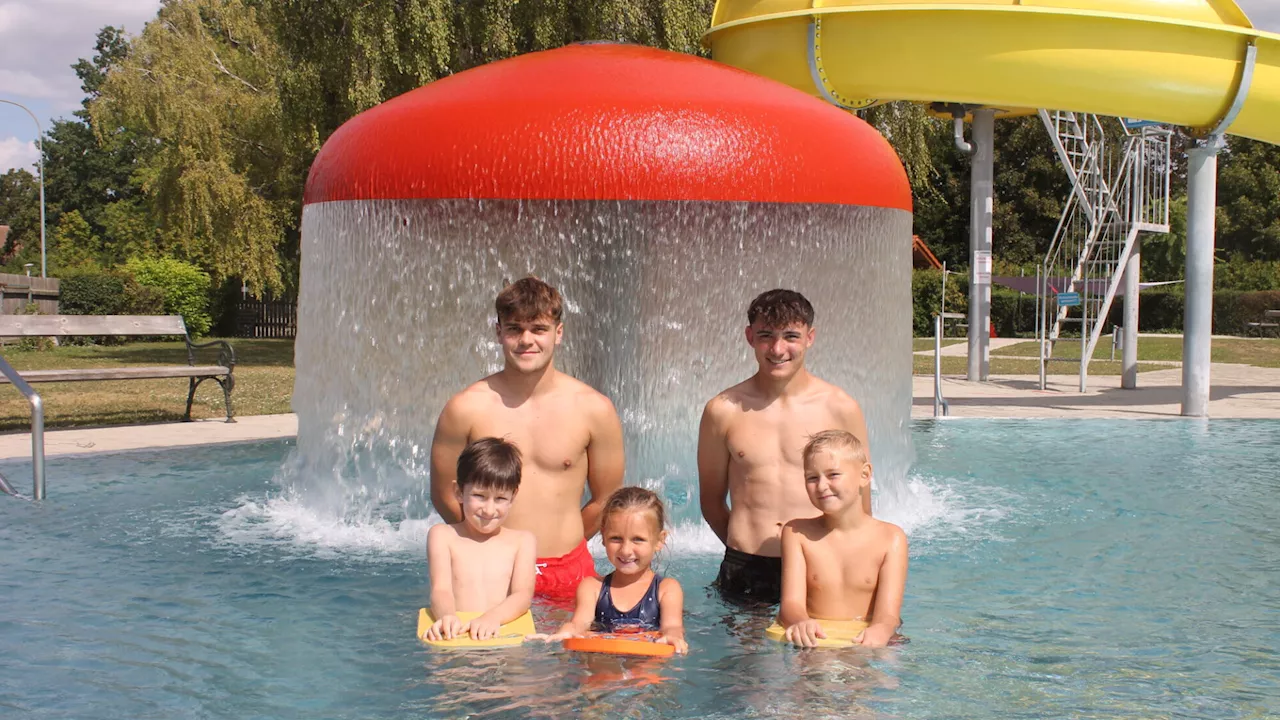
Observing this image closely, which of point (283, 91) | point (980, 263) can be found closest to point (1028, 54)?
point (980, 263)

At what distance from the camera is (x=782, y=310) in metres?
3.96

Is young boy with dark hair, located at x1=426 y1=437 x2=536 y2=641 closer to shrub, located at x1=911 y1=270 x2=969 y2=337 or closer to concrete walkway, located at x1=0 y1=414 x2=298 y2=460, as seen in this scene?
concrete walkway, located at x1=0 y1=414 x2=298 y2=460

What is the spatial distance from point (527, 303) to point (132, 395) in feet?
34.2

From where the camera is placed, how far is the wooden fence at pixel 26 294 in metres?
22.5

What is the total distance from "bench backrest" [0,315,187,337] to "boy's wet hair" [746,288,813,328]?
7.75m

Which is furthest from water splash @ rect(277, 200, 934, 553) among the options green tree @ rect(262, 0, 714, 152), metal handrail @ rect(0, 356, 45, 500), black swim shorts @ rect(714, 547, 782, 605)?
green tree @ rect(262, 0, 714, 152)

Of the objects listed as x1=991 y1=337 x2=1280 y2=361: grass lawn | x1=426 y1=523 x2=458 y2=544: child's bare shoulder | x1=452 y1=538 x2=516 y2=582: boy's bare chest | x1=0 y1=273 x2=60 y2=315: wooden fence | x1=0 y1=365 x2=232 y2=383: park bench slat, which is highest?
x1=0 y1=273 x2=60 y2=315: wooden fence

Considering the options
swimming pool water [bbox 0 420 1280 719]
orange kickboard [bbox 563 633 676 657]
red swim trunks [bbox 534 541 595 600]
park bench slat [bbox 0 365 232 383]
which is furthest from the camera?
park bench slat [bbox 0 365 232 383]

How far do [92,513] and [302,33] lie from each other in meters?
10.6

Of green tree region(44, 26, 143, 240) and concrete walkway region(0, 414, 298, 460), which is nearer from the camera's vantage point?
concrete walkway region(0, 414, 298, 460)

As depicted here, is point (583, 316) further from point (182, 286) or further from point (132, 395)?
point (182, 286)

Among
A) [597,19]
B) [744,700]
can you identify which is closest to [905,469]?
[744,700]

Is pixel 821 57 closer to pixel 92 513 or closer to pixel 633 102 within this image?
pixel 633 102

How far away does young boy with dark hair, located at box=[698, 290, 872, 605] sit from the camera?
13.3ft
